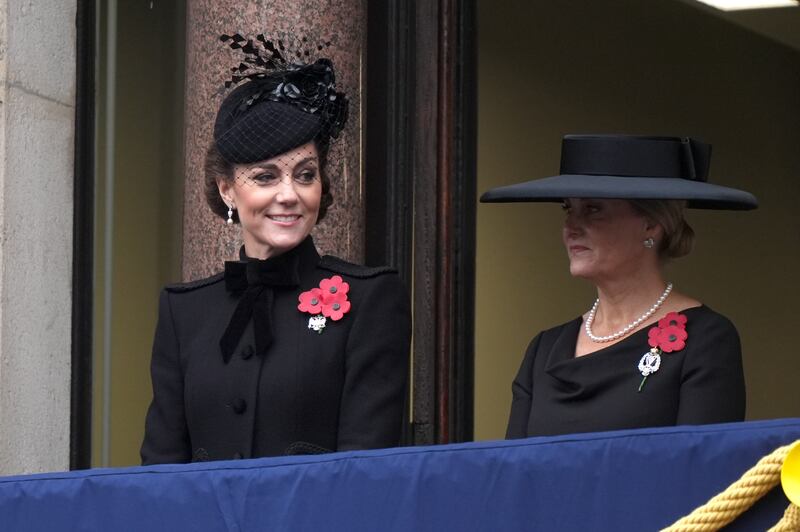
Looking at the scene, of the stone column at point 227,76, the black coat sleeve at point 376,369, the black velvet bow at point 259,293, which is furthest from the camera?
the stone column at point 227,76

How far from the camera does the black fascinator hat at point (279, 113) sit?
12.9 ft

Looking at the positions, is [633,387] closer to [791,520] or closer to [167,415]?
[167,415]

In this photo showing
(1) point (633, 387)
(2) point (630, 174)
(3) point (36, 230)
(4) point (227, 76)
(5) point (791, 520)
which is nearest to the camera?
(5) point (791, 520)

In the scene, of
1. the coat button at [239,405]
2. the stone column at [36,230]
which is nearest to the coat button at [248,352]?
the coat button at [239,405]

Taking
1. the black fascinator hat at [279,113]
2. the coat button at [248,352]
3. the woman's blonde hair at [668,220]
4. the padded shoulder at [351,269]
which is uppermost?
the black fascinator hat at [279,113]

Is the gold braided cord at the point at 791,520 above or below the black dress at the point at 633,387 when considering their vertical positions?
below

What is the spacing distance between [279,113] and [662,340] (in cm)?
103

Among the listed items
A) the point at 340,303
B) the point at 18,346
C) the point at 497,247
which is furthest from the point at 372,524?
the point at 497,247

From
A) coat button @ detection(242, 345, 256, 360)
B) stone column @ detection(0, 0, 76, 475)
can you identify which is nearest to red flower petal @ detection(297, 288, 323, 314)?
coat button @ detection(242, 345, 256, 360)

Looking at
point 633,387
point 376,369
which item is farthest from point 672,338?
point 376,369

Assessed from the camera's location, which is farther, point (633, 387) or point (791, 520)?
point (633, 387)

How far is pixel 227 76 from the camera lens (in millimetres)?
5367

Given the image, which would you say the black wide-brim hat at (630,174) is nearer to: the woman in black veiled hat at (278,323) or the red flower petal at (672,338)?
the red flower petal at (672,338)

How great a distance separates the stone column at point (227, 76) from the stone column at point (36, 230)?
56 centimetres
